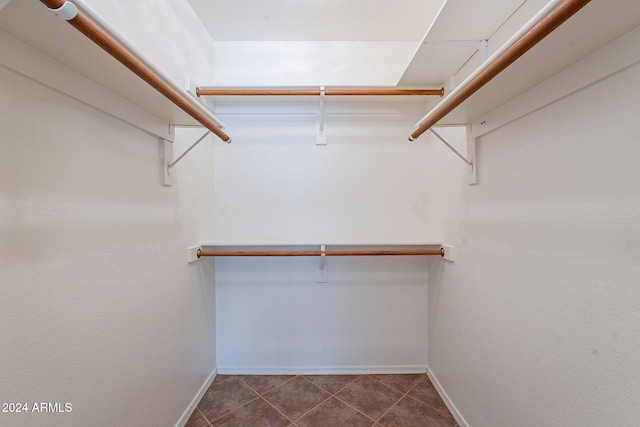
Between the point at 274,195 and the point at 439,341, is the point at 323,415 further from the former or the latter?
the point at 274,195

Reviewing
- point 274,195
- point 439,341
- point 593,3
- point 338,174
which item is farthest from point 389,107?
point 439,341

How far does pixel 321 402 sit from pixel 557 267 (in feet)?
5.05

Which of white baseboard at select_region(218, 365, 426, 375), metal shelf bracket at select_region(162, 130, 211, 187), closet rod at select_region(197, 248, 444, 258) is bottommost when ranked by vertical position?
white baseboard at select_region(218, 365, 426, 375)

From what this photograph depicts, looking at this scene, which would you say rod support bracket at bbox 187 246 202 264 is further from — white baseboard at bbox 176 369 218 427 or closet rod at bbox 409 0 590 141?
closet rod at bbox 409 0 590 141

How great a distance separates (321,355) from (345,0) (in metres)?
2.47

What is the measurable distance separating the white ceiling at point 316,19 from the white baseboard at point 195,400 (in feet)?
8.23

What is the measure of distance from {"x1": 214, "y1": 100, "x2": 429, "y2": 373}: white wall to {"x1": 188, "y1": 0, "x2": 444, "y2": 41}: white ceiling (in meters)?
0.57

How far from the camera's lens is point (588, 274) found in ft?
2.53

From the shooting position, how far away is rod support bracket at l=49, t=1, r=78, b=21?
20.1 inches

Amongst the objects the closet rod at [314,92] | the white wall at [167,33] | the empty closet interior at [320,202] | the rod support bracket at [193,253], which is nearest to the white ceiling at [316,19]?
the empty closet interior at [320,202]

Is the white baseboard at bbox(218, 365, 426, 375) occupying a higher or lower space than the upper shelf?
lower

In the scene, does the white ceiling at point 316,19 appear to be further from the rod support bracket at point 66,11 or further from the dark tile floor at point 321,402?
the dark tile floor at point 321,402

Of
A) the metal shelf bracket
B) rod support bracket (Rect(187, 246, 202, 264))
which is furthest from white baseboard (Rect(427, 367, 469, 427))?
the metal shelf bracket

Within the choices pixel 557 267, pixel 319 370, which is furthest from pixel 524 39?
pixel 319 370
